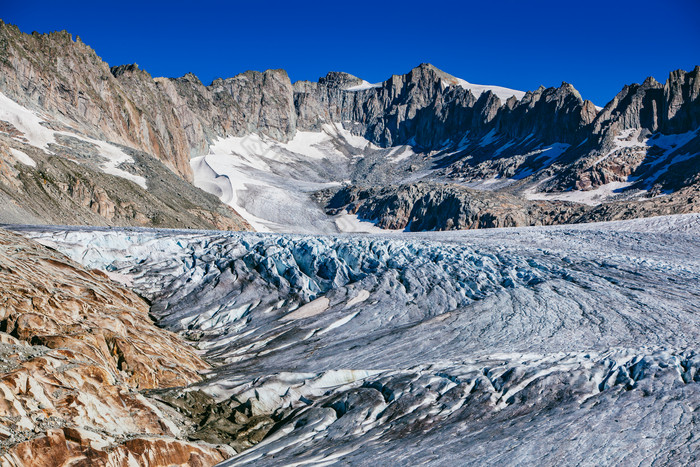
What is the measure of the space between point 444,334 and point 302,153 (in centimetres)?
15968

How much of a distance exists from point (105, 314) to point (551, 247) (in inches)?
819

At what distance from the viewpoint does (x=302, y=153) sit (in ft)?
565

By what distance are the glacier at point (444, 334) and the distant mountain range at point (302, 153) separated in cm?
1834

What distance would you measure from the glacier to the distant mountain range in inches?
722

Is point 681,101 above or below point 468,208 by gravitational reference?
above

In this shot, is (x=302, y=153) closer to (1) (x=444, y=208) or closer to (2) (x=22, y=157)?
(1) (x=444, y=208)

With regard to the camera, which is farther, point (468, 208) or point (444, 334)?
point (468, 208)

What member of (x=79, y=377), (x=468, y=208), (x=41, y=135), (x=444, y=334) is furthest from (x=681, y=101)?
(x=79, y=377)

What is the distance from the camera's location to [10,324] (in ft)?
34.9

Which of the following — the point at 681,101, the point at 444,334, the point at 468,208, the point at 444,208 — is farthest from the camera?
the point at 681,101

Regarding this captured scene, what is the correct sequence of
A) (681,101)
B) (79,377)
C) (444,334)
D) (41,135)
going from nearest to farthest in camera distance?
(79,377) → (444,334) → (41,135) → (681,101)

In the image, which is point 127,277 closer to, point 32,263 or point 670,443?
point 32,263

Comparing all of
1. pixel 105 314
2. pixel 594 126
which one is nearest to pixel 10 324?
pixel 105 314

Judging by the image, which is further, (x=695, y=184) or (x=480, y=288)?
(x=695, y=184)
